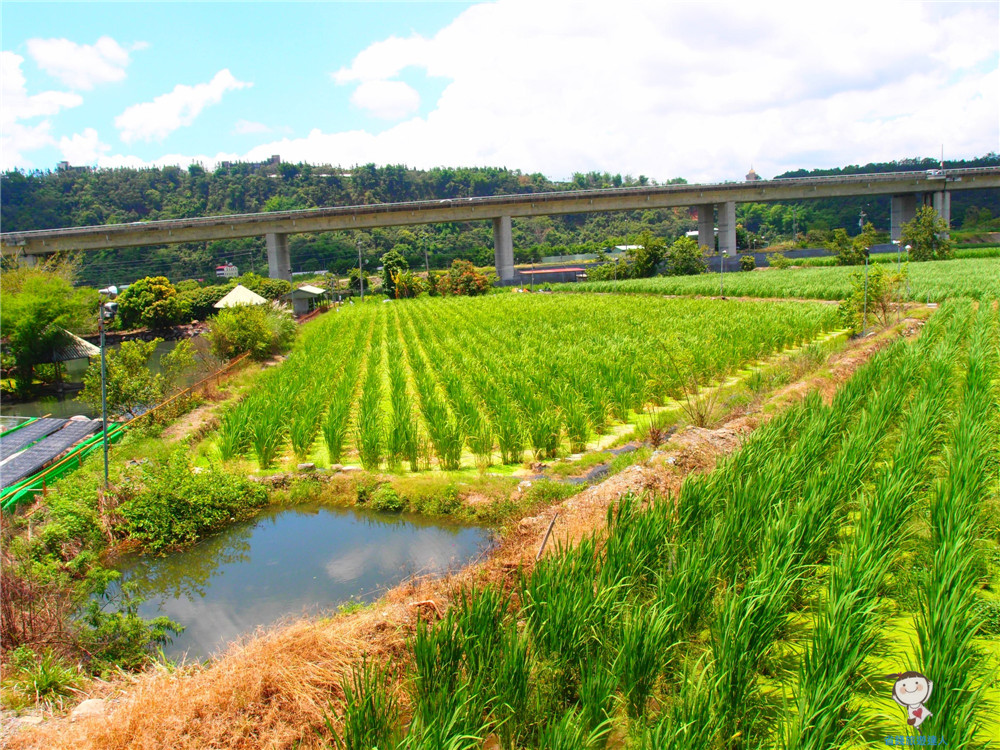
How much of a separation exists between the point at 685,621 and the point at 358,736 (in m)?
2.16

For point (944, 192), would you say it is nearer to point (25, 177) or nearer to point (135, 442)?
point (135, 442)

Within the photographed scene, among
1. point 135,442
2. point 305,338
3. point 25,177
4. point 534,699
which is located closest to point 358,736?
point 534,699

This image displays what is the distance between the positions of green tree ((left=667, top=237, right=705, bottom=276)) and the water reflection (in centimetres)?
4723

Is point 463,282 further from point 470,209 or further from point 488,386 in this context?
point 488,386

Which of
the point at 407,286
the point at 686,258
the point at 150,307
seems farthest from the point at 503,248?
the point at 150,307

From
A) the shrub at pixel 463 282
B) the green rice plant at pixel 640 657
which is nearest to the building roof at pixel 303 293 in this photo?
the shrub at pixel 463 282

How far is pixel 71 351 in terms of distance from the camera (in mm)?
23266

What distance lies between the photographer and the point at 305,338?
1049 inches

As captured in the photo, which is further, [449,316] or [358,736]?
[449,316]

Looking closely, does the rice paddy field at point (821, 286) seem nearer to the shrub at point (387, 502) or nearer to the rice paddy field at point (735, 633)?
the rice paddy field at point (735, 633)

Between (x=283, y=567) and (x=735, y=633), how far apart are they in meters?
5.20

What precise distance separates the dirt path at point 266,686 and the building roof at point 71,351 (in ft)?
68.3

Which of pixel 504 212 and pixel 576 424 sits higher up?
pixel 504 212

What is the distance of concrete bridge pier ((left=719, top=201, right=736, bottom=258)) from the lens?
5931cm
